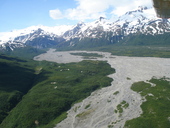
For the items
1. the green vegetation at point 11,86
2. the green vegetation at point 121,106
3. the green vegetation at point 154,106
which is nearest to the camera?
the green vegetation at point 154,106

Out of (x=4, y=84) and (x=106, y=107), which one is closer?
(x=106, y=107)

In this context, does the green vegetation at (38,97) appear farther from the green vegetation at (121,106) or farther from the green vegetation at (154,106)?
the green vegetation at (154,106)

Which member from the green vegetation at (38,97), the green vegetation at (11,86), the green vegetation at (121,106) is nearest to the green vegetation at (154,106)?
the green vegetation at (121,106)

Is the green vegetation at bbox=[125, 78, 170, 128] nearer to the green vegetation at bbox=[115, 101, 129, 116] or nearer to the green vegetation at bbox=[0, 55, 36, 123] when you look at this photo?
the green vegetation at bbox=[115, 101, 129, 116]

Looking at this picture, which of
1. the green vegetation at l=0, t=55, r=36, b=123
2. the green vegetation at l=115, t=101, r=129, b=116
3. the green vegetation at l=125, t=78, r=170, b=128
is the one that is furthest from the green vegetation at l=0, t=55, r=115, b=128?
the green vegetation at l=125, t=78, r=170, b=128

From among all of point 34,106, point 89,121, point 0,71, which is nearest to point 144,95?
point 89,121

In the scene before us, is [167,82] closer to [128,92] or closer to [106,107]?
[128,92]

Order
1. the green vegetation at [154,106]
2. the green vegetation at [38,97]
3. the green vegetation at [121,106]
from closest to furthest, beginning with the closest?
the green vegetation at [154,106], the green vegetation at [38,97], the green vegetation at [121,106]

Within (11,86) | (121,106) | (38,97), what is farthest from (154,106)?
(11,86)

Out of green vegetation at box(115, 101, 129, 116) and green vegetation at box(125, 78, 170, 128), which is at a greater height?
green vegetation at box(125, 78, 170, 128)
